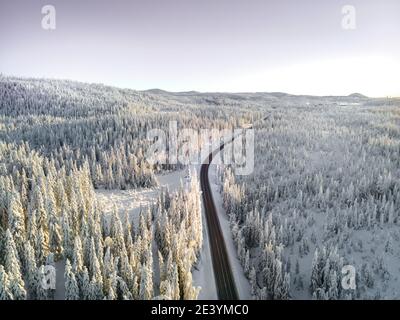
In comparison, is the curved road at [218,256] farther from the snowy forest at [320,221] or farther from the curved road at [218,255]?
the snowy forest at [320,221]

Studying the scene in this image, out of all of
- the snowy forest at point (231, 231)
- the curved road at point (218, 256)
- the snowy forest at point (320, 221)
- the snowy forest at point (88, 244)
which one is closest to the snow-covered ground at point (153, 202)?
the curved road at point (218, 256)

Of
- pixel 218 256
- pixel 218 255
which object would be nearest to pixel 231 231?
pixel 218 255

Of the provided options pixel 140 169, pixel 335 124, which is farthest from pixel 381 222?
pixel 335 124

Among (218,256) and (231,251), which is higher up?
(231,251)

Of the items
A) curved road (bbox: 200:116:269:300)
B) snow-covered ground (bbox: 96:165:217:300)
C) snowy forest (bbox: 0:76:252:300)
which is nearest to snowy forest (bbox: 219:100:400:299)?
curved road (bbox: 200:116:269:300)

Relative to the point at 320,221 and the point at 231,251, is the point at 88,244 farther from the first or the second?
the point at 320,221

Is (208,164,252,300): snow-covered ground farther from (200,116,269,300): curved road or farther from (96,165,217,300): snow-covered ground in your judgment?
(96,165,217,300): snow-covered ground
